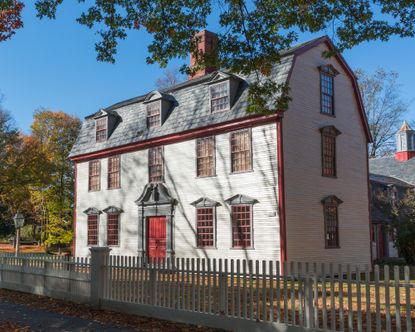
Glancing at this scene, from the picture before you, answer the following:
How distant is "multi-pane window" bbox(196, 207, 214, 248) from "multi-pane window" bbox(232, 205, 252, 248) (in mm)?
1149

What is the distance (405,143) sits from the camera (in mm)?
38125

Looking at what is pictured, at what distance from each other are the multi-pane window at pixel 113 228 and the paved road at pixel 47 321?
12.2 m

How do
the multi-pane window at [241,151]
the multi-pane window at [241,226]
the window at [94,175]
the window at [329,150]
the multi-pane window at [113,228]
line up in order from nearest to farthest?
the multi-pane window at [241,226]
the multi-pane window at [241,151]
the window at [329,150]
the multi-pane window at [113,228]
the window at [94,175]

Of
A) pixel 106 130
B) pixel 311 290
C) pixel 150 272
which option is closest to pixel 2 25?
pixel 150 272

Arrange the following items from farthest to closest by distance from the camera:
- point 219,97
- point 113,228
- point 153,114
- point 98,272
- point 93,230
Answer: point 93,230 → point 113,228 → point 153,114 → point 219,97 → point 98,272

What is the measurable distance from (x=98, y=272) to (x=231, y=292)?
3.63 m

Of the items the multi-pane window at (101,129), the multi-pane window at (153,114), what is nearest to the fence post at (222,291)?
the multi-pane window at (153,114)

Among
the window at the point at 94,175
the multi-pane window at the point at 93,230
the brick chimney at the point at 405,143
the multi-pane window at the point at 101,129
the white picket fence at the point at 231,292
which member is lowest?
the white picket fence at the point at 231,292

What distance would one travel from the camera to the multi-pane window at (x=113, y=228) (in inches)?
907

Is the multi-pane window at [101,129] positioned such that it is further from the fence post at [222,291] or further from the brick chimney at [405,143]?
the brick chimney at [405,143]

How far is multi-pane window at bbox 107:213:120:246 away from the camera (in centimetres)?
2305

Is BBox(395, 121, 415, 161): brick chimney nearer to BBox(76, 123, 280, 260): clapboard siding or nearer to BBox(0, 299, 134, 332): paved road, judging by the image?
BBox(76, 123, 280, 260): clapboard siding

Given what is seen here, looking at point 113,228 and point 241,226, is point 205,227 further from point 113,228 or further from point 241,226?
point 113,228

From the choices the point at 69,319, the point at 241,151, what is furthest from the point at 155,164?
the point at 69,319
